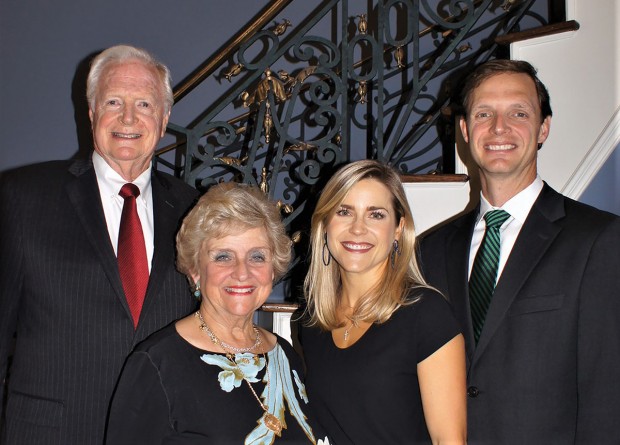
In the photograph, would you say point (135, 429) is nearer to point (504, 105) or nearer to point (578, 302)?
point (578, 302)

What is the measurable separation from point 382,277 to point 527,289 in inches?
17.3

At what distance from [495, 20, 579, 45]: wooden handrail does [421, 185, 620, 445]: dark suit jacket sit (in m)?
0.87

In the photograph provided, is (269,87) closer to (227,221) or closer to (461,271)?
(227,221)

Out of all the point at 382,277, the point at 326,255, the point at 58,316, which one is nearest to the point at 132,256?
the point at 58,316

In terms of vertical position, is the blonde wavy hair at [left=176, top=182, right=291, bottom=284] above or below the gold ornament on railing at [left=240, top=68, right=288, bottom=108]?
below

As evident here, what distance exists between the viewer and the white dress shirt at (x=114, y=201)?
6.69 ft

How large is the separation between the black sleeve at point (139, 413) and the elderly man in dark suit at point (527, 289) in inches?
33.7

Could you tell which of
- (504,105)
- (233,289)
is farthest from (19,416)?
(504,105)

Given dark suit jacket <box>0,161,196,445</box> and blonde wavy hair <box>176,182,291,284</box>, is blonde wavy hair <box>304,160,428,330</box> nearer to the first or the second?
blonde wavy hair <box>176,182,291,284</box>

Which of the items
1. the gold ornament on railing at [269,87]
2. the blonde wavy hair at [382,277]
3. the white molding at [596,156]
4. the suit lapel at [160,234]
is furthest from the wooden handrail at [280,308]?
the white molding at [596,156]

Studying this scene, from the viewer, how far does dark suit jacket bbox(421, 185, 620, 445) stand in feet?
5.92

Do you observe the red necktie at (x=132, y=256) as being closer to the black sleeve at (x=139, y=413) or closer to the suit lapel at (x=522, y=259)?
the black sleeve at (x=139, y=413)

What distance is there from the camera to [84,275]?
6.25 ft

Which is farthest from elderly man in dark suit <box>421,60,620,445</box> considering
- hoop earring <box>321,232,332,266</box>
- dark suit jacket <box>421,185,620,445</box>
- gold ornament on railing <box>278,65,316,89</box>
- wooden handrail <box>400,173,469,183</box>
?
gold ornament on railing <box>278,65,316,89</box>
